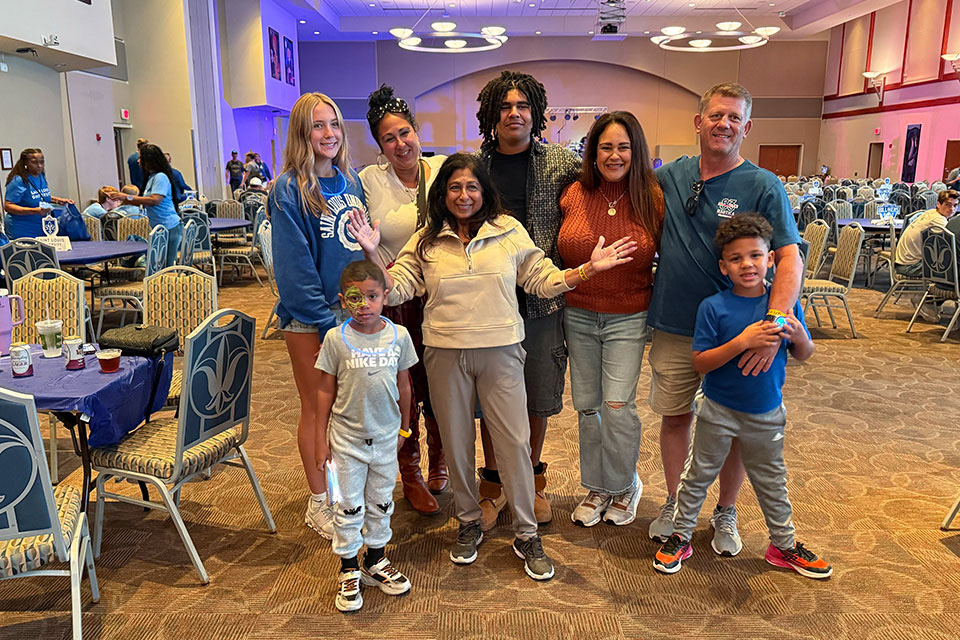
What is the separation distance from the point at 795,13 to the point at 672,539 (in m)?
21.0

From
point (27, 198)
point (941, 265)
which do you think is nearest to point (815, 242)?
point (941, 265)

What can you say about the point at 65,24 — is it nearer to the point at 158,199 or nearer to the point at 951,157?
the point at 158,199

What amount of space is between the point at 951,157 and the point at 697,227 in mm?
16729

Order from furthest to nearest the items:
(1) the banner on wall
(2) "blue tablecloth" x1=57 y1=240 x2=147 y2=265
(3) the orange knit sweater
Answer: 1. (1) the banner on wall
2. (2) "blue tablecloth" x1=57 y1=240 x2=147 y2=265
3. (3) the orange knit sweater

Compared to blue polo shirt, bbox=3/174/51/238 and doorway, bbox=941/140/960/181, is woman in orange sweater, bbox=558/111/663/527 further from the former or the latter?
doorway, bbox=941/140/960/181

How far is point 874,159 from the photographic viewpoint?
19.6 meters

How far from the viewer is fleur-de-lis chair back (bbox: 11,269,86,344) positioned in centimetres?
371

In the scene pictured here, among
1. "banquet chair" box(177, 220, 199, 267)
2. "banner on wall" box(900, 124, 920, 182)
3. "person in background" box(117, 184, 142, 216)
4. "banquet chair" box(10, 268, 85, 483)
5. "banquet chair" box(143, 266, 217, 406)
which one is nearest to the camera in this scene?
"banquet chair" box(143, 266, 217, 406)

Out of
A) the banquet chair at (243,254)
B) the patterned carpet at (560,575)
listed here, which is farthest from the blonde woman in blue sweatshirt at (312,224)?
the banquet chair at (243,254)

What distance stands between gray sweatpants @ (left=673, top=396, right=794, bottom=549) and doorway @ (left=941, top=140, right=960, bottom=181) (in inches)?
638

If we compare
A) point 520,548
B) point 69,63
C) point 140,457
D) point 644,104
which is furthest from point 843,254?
point 644,104

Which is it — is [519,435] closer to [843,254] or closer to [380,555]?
[380,555]

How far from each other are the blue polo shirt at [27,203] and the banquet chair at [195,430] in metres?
4.94

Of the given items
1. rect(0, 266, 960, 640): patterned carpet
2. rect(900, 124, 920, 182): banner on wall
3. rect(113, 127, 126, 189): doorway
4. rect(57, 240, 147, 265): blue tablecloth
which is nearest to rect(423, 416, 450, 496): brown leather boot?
rect(0, 266, 960, 640): patterned carpet
